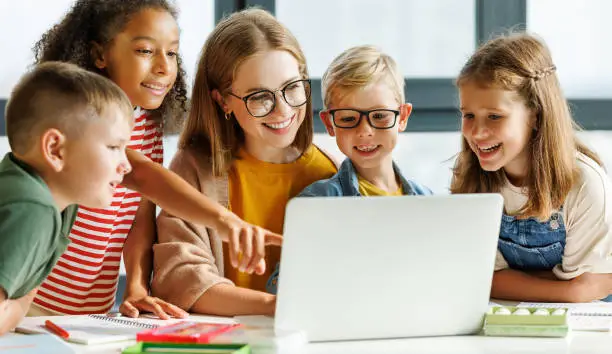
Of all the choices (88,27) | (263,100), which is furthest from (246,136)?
(88,27)

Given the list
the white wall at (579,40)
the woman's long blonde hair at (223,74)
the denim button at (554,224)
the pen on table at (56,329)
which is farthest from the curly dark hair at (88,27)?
the white wall at (579,40)

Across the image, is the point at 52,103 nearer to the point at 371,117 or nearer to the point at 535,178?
the point at 371,117

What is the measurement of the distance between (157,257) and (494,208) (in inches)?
27.9

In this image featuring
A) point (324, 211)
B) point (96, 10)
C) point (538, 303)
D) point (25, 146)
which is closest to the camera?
point (324, 211)

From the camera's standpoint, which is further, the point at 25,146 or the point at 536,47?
the point at 536,47

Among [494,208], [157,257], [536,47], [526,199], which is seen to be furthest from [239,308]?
[536,47]

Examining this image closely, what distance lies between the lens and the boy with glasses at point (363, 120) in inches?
74.6

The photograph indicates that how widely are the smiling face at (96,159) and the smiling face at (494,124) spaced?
2.59 ft

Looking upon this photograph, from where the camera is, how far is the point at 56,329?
147 centimetres

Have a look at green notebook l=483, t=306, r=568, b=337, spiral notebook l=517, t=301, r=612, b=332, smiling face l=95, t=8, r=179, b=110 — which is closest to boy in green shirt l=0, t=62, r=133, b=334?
smiling face l=95, t=8, r=179, b=110

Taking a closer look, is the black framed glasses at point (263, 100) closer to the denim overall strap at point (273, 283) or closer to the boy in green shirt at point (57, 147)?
the denim overall strap at point (273, 283)

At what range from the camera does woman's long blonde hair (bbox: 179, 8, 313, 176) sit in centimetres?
191

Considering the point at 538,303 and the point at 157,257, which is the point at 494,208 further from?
the point at 157,257

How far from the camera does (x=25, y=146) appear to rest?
4.75 ft
